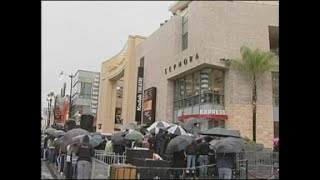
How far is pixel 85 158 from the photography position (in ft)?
7.98

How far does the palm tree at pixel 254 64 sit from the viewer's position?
2.66 meters

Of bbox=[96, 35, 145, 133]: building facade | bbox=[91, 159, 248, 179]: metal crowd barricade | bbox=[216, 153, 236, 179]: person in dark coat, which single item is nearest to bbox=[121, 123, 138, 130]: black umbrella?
bbox=[96, 35, 145, 133]: building facade

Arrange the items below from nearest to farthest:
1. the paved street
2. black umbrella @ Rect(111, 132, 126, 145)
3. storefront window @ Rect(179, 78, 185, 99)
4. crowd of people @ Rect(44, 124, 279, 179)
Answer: the paved street
crowd of people @ Rect(44, 124, 279, 179)
black umbrella @ Rect(111, 132, 126, 145)
storefront window @ Rect(179, 78, 185, 99)

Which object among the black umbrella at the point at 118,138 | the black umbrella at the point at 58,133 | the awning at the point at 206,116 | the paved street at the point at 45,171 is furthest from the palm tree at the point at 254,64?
the paved street at the point at 45,171

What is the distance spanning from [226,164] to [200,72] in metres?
0.63

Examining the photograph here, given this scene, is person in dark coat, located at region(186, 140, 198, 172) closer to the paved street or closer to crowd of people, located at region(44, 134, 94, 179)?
crowd of people, located at region(44, 134, 94, 179)

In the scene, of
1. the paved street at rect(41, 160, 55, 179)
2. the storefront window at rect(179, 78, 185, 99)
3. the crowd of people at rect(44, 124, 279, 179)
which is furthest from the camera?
the storefront window at rect(179, 78, 185, 99)

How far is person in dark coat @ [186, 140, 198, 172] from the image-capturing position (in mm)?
2580

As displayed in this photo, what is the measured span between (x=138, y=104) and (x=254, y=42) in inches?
35.1

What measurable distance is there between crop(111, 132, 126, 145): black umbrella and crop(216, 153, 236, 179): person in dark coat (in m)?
0.65

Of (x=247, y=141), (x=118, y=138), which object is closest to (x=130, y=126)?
(x=118, y=138)

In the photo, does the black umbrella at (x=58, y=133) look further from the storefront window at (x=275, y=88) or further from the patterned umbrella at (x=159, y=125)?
the storefront window at (x=275, y=88)
